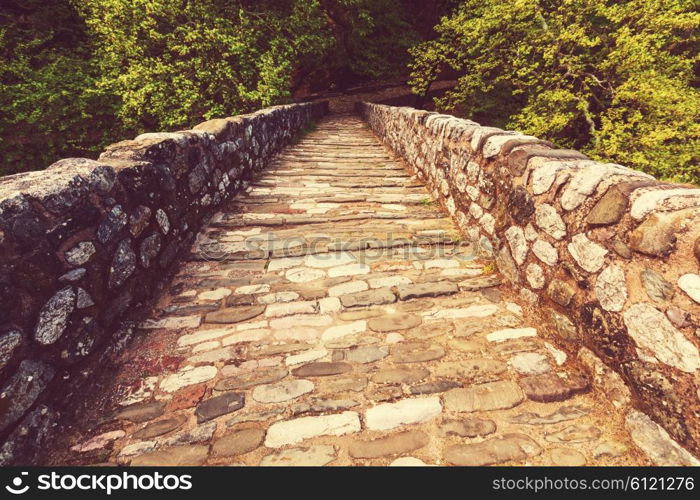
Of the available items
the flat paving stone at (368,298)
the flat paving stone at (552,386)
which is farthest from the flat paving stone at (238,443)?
the flat paving stone at (552,386)

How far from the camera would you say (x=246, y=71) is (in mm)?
9477

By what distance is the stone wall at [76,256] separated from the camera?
142cm

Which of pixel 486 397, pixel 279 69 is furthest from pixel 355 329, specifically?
pixel 279 69

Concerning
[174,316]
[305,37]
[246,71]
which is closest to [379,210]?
[174,316]

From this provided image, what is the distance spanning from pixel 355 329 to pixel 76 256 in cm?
168

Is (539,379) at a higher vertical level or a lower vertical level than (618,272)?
lower

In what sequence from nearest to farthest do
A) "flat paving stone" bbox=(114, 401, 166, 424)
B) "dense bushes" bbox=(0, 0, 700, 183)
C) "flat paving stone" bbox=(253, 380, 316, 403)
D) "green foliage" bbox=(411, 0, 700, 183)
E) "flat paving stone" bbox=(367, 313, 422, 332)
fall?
"flat paving stone" bbox=(114, 401, 166, 424), "flat paving stone" bbox=(253, 380, 316, 403), "flat paving stone" bbox=(367, 313, 422, 332), "green foliage" bbox=(411, 0, 700, 183), "dense bushes" bbox=(0, 0, 700, 183)

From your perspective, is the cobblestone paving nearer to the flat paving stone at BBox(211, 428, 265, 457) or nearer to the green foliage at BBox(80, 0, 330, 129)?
the flat paving stone at BBox(211, 428, 265, 457)

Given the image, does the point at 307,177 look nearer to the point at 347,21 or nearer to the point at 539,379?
the point at 539,379

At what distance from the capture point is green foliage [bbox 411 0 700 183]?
7.01 meters

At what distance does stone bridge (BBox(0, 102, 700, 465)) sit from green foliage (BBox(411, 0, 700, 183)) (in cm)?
676

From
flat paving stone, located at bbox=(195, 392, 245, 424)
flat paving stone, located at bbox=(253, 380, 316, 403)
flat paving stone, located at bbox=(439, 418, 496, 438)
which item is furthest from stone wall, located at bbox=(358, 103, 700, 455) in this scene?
flat paving stone, located at bbox=(195, 392, 245, 424)

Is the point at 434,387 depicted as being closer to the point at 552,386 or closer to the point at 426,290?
the point at 552,386
